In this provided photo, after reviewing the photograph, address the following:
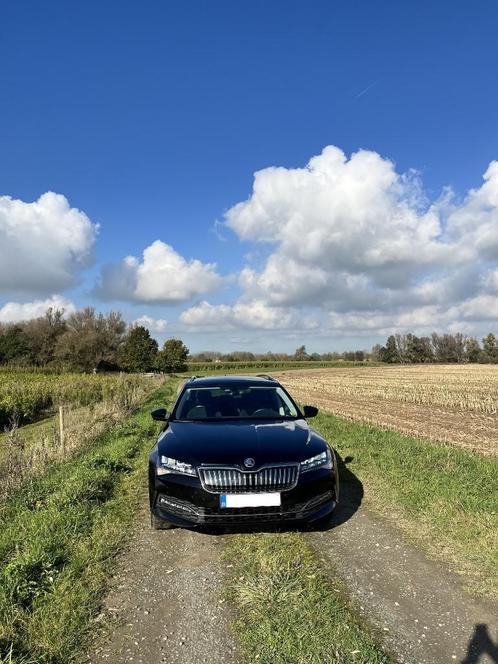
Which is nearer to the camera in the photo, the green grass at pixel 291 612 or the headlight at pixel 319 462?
the green grass at pixel 291 612

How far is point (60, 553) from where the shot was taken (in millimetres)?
4254

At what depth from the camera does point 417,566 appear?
4039 millimetres

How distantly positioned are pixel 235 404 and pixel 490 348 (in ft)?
386

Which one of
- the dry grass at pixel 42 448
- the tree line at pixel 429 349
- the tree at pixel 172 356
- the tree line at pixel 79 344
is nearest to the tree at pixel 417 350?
the tree line at pixel 429 349

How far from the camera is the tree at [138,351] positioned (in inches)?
3080

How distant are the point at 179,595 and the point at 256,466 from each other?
1.26 m

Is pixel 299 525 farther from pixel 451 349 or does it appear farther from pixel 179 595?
pixel 451 349

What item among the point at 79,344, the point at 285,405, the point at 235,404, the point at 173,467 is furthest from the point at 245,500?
the point at 79,344

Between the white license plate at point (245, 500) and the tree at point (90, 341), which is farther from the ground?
the tree at point (90, 341)

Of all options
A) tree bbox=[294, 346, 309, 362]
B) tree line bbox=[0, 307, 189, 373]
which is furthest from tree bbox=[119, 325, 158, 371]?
tree bbox=[294, 346, 309, 362]

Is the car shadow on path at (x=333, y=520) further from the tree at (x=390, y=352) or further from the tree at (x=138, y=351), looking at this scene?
the tree at (x=390, y=352)

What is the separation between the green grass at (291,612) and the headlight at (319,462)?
29.2 inches

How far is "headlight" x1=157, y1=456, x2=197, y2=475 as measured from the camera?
4473 millimetres

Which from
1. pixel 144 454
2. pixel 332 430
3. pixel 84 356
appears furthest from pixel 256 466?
pixel 84 356
